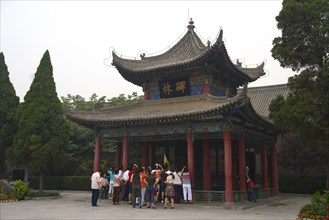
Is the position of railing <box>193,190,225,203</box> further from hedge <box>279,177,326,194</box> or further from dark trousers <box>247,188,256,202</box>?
hedge <box>279,177,326,194</box>

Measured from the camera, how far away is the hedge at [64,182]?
28.1 meters

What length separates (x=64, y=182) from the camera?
2909 cm

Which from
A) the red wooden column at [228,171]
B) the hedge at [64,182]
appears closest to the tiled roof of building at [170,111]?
the red wooden column at [228,171]

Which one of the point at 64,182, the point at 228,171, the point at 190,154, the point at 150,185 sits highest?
the point at 190,154

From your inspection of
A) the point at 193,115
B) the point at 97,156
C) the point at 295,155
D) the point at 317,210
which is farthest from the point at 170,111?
the point at 295,155

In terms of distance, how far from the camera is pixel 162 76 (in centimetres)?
2009

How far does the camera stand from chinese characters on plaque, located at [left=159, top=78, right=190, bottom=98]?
63.4 ft

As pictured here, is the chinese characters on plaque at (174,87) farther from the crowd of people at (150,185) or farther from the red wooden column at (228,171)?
the crowd of people at (150,185)

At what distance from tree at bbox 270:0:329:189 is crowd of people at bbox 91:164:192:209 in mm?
5196

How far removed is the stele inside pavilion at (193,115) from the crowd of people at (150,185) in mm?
817

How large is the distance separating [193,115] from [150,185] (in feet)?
12.3

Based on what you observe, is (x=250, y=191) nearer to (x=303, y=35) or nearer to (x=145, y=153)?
(x=145, y=153)

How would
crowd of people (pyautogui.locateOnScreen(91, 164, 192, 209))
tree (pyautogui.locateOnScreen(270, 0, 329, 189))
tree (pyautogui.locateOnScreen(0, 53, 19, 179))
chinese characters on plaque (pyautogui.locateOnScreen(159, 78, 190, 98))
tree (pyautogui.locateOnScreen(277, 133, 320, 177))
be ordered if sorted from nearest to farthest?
1. tree (pyautogui.locateOnScreen(270, 0, 329, 189))
2. crowd of people (pyautogui.locateOnScreen(91, 164, 192, 209))
3. chinese characters on plaque (pyautogui.locateOnScreen(159, 78, 190, 98))
4. tree (pyautogui.locateOnScreen(277, 133, 320, 177))
5. tree (pyautogui.locateOnScreen(0, 53, 19, 179))

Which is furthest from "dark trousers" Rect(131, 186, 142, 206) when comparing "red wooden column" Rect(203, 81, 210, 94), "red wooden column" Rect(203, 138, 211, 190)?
"red wooden column" Rect(203, 81, 210, 94)
